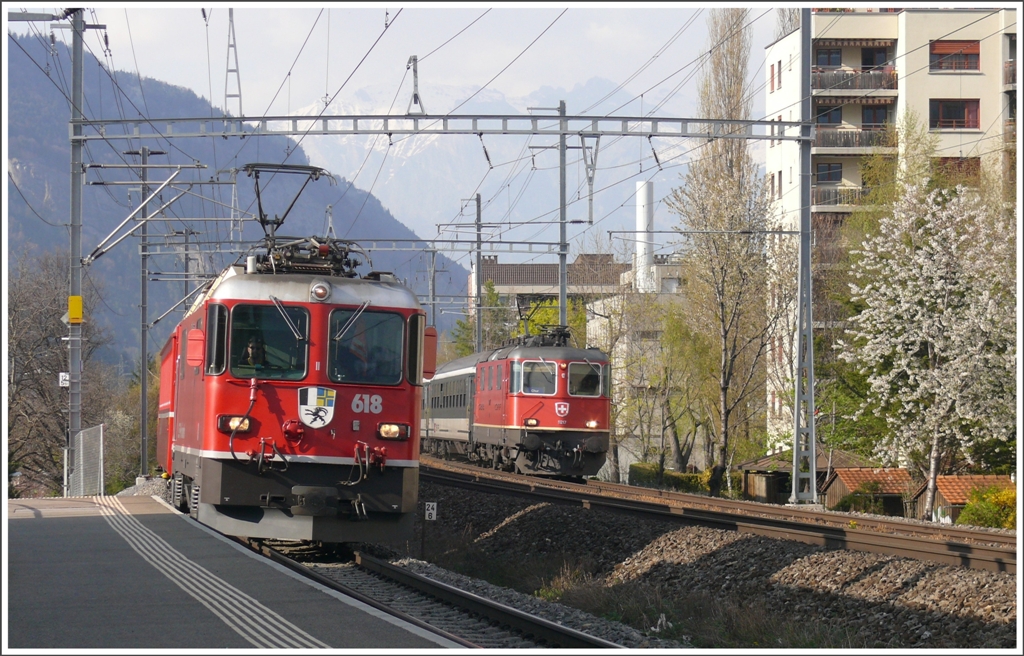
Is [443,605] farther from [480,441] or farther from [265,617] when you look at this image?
[480,441]

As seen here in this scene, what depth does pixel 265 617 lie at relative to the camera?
8797 millimetres

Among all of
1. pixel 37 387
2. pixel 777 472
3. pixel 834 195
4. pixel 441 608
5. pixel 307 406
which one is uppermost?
pixel 834 195

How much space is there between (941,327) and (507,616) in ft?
66.0

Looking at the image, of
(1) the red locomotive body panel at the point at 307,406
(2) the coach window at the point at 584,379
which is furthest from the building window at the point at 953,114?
(1) the red locomotive body panel at the point at 307,406

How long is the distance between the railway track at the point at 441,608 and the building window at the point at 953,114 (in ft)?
138

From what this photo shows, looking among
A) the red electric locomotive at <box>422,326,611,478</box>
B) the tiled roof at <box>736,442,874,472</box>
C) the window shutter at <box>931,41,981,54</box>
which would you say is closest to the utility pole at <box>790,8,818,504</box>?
the red electric locomotive at <box>422,326,611,478</box>

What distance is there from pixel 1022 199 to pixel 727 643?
475 centimetres

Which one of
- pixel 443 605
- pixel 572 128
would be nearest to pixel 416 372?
pixel 443 605

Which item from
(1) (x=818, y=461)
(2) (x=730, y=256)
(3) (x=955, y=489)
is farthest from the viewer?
(1) (x=818, y=461)

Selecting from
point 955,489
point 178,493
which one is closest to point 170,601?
point 178,493

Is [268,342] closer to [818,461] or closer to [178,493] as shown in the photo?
[178,493]

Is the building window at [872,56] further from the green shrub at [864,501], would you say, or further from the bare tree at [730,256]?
the green shrub at [864,501]

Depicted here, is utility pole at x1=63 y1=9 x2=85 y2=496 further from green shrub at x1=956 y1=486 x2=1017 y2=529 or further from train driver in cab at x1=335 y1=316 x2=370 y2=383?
green shrub at x1=956 y1=486 x2=1017 y2=529

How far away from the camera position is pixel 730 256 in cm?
3444
